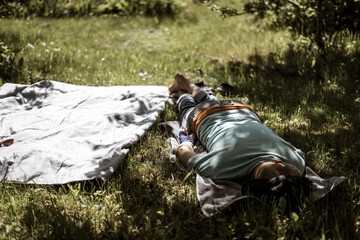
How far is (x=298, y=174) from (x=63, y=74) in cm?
418

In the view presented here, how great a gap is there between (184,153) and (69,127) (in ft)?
4.41

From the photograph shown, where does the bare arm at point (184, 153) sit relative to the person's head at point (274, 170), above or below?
below

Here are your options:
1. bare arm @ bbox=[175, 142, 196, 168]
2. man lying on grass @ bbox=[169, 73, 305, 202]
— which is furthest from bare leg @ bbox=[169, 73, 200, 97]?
bare arm @ bbox=[175, 142, 196, 168]

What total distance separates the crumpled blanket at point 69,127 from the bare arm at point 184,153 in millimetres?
511

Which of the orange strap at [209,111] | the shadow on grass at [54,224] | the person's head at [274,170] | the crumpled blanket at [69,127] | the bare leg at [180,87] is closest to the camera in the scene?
the shadow on grass at [54,224]

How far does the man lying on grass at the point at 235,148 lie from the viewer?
2369 mm

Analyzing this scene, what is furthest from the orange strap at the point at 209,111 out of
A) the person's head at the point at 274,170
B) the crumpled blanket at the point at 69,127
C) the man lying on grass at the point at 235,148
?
the person's head at the point at 274,170

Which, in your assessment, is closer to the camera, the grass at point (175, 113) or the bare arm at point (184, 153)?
the grass at point (175, 113)

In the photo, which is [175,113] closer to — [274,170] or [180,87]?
[180,87]

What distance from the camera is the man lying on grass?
7.77 feet

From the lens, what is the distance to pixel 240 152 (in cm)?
248

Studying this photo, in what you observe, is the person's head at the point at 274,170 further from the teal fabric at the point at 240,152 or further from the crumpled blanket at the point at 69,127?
the crumpled blanket at the point at 69,127

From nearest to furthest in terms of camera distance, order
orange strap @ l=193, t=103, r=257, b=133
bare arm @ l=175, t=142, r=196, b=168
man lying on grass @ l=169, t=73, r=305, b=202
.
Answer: man lying on grass @ l=169, t=73, r=305, b=202 < bare arm @ l=175, t=142, r=196, b=168 < orange strap @ l=193, t=103, r=257, b=133

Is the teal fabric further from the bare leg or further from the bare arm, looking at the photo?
the bare leg
